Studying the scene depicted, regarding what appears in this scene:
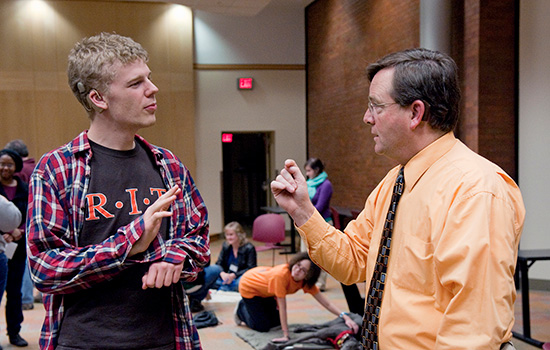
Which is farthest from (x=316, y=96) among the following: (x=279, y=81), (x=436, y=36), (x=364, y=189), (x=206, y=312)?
(x=206, y=312)

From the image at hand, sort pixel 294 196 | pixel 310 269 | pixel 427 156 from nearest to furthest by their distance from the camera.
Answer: pixel 427 156 < pixel 294 196 < pixel 310 269

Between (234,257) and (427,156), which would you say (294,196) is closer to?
(427,156)

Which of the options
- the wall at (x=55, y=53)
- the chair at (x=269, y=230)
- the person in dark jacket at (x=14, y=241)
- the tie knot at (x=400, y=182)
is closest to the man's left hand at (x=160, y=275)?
the tie knot at (x=400, y=182)

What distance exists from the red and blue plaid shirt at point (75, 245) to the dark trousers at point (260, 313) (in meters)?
3.64

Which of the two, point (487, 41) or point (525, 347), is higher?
point (487, 41)

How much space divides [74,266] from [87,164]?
30 centimetres

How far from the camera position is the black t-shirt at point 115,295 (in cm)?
148

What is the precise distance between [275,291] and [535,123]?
147 inches

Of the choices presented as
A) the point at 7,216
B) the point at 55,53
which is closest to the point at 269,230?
the point at 7,216

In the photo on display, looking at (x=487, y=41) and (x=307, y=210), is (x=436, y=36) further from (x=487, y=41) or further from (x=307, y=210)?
(x=307, y=210)

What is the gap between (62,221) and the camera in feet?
4.77

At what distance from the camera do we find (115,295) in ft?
4.93

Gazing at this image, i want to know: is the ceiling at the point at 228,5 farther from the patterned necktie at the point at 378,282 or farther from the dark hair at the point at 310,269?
the patterned necktie at the point at 378,282

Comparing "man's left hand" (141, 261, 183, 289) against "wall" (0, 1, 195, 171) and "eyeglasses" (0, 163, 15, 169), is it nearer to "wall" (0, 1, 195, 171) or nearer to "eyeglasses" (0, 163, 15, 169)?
"eyeglasses" (0, 163, 15, 169)
